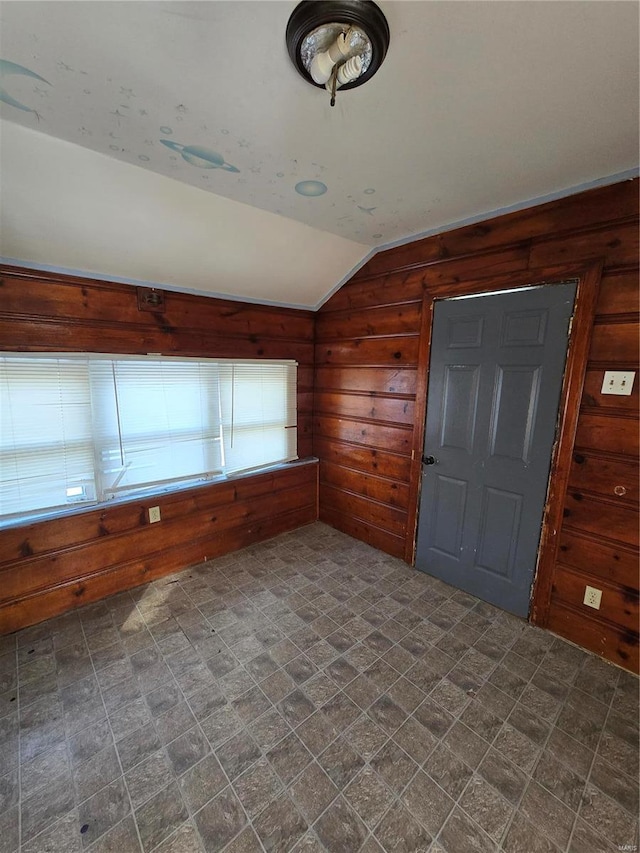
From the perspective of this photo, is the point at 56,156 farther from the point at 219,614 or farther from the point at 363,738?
the point at 363,738

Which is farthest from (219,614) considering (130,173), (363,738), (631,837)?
(130,173)

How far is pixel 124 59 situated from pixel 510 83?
3.74ft

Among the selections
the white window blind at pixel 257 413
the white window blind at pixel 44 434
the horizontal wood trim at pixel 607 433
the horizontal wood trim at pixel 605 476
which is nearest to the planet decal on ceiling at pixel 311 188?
the white window blind at pixel 257 413

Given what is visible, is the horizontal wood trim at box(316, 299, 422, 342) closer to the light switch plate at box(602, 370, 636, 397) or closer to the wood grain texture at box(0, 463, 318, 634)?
the light switch plate at box(602, 370, 636, 397)

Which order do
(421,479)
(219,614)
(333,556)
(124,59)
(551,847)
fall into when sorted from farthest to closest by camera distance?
(333,556) < (421,479) < (219,614) < (551,847) < (124,59)

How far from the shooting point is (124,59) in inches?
37.6

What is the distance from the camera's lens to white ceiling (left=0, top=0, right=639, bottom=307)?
865 mm

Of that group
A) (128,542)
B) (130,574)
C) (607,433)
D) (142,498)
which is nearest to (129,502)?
(142,498)

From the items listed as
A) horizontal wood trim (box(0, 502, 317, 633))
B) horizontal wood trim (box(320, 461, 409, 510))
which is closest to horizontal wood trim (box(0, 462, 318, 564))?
horizontal wood trim (box(0, 502, 317, 633))

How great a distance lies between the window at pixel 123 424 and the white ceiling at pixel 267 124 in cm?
63

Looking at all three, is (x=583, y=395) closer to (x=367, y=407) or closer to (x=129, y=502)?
(x=367, y=407)

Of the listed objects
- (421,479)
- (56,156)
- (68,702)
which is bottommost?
(68,702)

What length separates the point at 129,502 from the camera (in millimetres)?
2279

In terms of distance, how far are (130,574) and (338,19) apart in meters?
2.86
